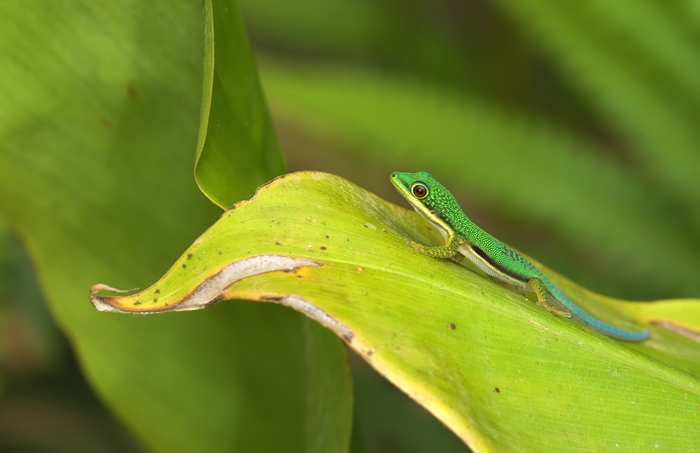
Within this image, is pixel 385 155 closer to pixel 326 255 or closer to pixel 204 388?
pixel 204 388

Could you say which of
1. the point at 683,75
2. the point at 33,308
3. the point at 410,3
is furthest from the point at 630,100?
the point at 33,308

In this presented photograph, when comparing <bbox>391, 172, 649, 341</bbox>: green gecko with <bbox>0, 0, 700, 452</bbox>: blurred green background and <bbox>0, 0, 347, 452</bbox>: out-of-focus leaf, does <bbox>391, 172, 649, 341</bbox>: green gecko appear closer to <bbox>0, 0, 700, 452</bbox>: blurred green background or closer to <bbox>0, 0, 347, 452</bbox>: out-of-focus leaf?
<bbox>0, 0, 347, 452</bbox>: out-of-focus leaf

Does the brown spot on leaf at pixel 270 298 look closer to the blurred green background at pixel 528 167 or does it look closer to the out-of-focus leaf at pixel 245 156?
the out-of-focus leaf at pixel 245 156

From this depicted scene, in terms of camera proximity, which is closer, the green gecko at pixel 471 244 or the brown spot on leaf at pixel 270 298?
the brown spot on leaf at pixel 270 298

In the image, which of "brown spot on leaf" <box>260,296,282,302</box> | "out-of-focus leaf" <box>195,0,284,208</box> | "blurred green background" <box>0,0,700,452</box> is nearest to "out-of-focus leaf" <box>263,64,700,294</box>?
"blurred green background" <box>0,0,700,452</box>

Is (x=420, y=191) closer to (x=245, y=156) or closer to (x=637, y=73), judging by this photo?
(x=245, y=156)

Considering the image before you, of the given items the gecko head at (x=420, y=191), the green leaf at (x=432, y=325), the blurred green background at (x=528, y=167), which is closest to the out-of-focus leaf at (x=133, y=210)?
the green leaf at (x=432, y=325)

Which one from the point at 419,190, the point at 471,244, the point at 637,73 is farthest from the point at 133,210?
the point at 637,73
